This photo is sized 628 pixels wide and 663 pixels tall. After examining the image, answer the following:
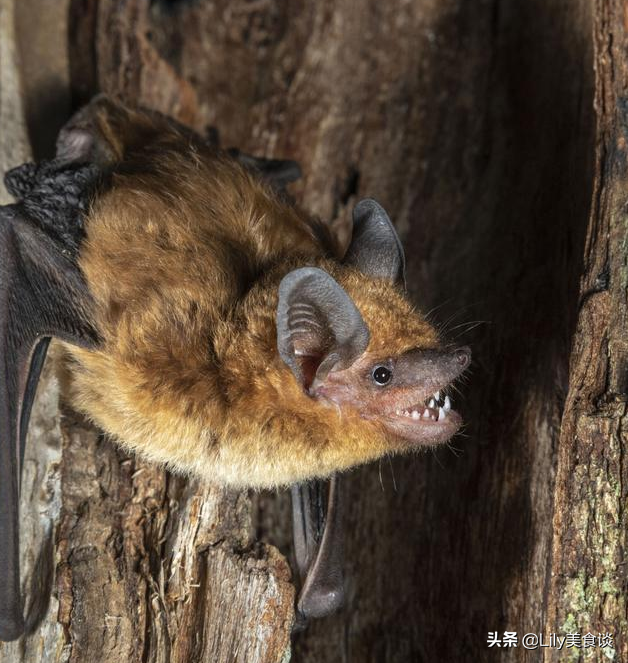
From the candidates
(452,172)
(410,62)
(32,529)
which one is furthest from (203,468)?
(410,62)

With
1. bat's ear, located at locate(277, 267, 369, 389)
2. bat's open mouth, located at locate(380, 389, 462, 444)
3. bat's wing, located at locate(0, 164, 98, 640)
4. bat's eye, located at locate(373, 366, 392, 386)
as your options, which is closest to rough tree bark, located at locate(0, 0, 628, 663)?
bat's wing, located at locate(0, 164, 98, 640)

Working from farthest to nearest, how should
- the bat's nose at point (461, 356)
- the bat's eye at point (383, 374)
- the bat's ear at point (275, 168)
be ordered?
1. the bat's ear at point (275, 168)
2. the bat's eye at point (383, 374)
3. the bat's nose at point (461, 356)

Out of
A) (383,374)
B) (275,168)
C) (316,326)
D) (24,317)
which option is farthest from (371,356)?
(275,168)

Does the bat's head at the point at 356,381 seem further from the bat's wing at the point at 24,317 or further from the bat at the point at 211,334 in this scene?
the bat's wing at the point at 24,317

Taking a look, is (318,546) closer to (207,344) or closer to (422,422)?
(422,422)

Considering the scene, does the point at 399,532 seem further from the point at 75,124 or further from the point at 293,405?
the point at 75,124

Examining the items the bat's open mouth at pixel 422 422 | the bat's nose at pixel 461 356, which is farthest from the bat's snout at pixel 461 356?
the bat's open mouth at pixel 422 422
